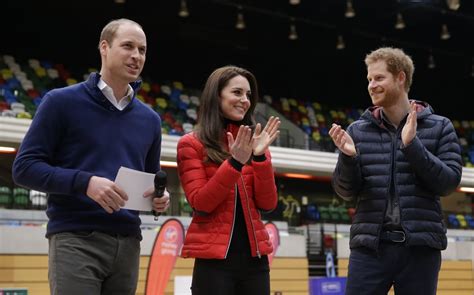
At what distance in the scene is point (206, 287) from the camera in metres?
2.45

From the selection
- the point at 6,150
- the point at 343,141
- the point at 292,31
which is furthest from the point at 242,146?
the point at 292,31

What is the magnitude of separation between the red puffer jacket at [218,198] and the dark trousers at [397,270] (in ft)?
1.35

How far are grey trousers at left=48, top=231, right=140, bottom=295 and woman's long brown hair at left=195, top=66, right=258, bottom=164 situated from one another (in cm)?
53

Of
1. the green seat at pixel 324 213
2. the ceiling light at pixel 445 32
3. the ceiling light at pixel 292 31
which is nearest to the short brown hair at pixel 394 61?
the green seat at pixel 324 213

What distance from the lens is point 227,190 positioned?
2441 mm

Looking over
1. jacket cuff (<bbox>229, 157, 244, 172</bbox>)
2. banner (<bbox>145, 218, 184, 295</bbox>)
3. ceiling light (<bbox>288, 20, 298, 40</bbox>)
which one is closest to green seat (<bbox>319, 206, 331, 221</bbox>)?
ceiling light (<bbox>288, 20, 298, 40</bbox>)

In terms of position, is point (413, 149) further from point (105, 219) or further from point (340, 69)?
point (340, 69)

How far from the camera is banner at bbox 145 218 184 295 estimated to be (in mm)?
7395

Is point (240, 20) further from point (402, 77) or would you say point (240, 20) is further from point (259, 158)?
point (259, 158)

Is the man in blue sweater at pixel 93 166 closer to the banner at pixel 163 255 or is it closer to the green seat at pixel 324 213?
the banner at pixel 163 255

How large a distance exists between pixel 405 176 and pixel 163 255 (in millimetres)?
5077

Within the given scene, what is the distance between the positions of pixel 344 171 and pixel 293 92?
14.2 meters

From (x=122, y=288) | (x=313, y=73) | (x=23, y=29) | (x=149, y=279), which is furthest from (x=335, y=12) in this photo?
(x=122, y=288)

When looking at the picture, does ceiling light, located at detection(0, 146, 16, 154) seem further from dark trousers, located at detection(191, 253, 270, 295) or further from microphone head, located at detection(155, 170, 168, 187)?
microphone head, located at detection(155, 170, 168, 187)
